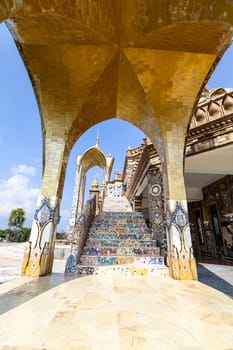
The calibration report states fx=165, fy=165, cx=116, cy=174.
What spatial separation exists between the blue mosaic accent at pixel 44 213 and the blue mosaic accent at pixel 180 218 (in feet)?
10.1

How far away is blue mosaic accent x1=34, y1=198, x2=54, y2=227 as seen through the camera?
4.12m

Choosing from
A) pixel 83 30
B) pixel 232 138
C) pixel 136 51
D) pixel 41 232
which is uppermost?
pixel 136 51

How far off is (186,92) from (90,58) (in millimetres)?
2803

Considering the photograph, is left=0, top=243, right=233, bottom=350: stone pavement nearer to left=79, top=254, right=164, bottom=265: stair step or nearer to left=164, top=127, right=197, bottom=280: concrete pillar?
left=164, top=127, right=197, bottom=280: concrete pillar

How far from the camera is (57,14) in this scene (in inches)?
119

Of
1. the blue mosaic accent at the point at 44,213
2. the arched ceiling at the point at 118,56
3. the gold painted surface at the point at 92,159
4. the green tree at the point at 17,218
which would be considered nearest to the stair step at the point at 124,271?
the blue mosaic accent at the point at 44,213

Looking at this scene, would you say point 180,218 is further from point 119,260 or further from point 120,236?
point 120,236

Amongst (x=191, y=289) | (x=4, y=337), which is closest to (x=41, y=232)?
(x=4, y=337)

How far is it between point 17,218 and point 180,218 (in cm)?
3103

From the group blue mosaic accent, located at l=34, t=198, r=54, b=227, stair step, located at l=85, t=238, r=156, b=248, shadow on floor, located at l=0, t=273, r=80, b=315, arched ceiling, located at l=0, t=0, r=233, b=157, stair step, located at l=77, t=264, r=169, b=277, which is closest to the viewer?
shadow on floor, located at l=0, t=273, r=80, b=315

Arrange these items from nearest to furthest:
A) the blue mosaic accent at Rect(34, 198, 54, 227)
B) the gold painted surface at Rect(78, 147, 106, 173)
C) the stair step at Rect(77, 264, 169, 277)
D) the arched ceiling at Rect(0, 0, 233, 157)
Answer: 1. the arched ceiling at Rect(0, 0, 233, 157)
2. the stair step at Rect(77, 264, 169, 277)
3. the blue mosaic accent at Rect(34, 198, 54, 227)
4. the gold painted surface at Rect(78, 147, 106, 173)

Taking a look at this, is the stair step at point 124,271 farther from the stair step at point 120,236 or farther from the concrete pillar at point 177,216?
the stair step at point 120,236

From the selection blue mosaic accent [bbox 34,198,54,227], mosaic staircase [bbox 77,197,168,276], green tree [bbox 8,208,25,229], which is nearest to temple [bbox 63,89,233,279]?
mosaic staircase [bbox 77,197,168,276]

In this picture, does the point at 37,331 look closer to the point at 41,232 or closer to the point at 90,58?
the point at 41,232
